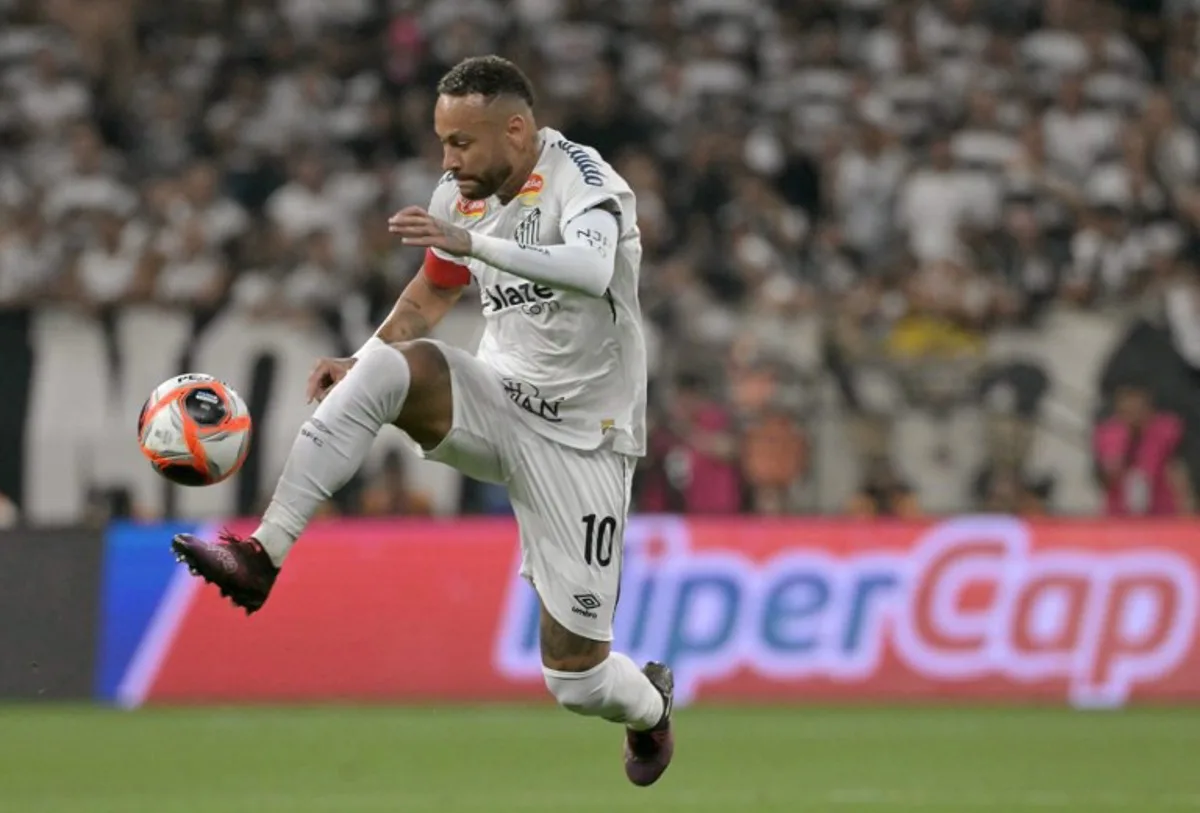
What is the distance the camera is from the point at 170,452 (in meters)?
7.19

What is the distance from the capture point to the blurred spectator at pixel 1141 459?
1434 cm

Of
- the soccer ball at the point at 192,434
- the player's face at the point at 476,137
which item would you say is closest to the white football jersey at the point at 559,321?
the player's face at the point at 476,137

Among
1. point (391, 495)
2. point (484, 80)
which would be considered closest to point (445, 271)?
point (484, 80)

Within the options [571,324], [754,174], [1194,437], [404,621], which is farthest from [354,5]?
[571,324]

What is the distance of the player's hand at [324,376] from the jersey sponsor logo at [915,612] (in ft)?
21.7

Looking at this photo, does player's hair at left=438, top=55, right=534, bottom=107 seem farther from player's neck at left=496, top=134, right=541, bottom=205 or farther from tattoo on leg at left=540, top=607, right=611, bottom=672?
tattoo on leg at left=540, top=607, right=611, bottom=672

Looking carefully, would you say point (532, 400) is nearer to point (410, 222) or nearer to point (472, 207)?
point (472, 207)

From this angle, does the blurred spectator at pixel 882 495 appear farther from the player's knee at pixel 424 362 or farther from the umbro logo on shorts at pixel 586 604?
the player's knee at pixel 424 362

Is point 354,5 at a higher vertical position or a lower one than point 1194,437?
higher

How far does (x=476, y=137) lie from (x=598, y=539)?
58.0 inches

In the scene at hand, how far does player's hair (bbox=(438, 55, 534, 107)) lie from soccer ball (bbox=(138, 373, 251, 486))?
49.6 inches

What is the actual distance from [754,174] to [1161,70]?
11.9 feet

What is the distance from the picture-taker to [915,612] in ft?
45.9

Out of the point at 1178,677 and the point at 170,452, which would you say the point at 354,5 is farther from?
the point at 170,452
